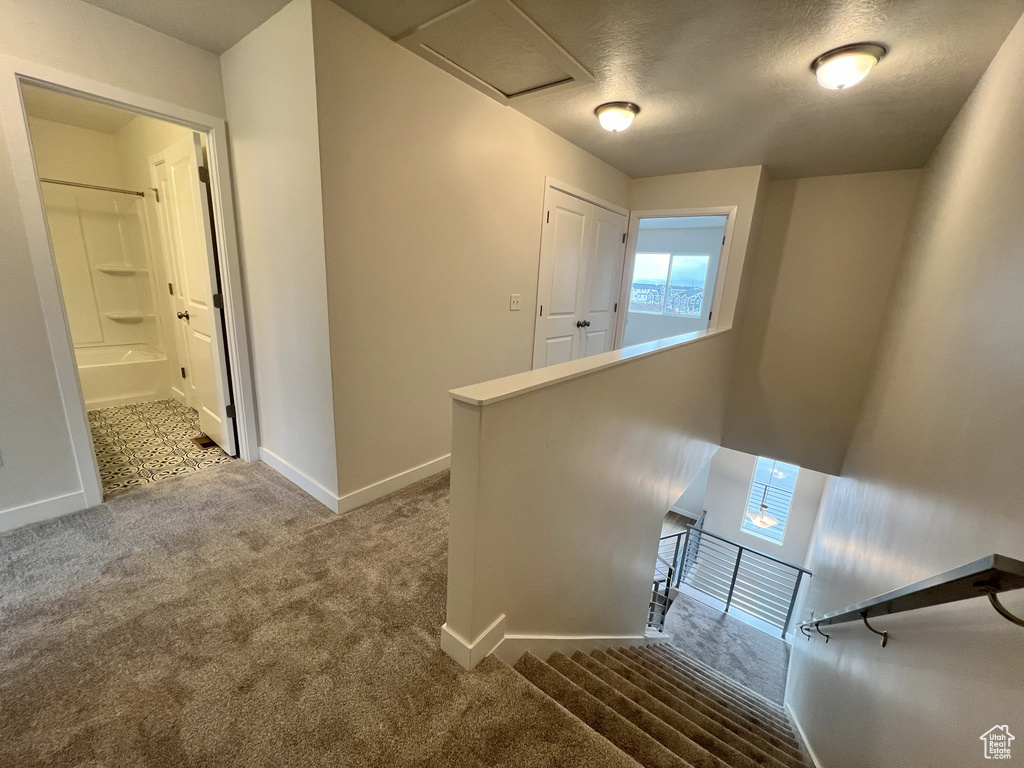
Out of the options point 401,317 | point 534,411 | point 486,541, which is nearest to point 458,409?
point 534,411

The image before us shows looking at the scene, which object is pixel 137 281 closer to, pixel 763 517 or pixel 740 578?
pixel 740 578

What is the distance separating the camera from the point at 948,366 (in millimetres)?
1619

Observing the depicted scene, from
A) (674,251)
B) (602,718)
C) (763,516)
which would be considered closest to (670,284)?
(674,251)

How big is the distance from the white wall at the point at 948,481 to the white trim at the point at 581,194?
7.30ft

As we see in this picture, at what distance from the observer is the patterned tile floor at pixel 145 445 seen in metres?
2.49

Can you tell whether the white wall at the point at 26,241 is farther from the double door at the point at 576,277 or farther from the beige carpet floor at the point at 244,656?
the double door at the point at 576,277

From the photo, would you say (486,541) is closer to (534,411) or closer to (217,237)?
(534,411)

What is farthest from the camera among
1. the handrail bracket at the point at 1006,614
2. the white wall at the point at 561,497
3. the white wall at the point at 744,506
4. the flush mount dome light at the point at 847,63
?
the white wall at the point at 744,506

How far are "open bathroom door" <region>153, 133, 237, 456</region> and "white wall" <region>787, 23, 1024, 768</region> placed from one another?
3.45 metres

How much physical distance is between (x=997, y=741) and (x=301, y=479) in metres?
2.73

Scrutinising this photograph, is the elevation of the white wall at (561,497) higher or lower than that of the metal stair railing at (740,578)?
higher

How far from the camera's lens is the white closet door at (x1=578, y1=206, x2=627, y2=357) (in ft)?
12.6

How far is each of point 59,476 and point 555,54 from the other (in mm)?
3219

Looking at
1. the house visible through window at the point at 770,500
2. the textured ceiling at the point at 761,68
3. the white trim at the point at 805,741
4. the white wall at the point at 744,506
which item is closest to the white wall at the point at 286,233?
the textured ceiling at the point at 761,68
